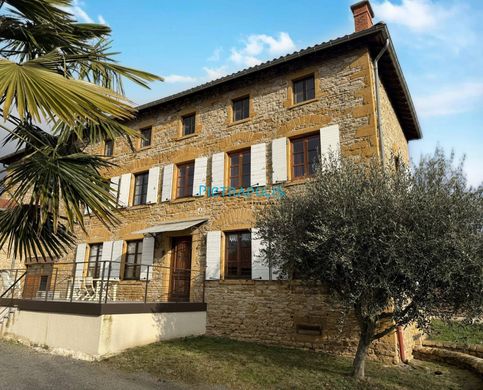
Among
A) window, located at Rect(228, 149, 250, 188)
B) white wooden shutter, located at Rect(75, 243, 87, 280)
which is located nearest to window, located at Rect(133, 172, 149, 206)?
white wooden shutter, located at Rect(75, 243, 87, 280)

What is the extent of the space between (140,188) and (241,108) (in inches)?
199

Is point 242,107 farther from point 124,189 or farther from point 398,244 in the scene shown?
point 398,244

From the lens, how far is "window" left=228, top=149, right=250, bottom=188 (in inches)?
440

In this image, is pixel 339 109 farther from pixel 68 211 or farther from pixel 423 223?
pixel 68 211

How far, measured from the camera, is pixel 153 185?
13.1 m

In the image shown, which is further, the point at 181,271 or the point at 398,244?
the point at 181,271

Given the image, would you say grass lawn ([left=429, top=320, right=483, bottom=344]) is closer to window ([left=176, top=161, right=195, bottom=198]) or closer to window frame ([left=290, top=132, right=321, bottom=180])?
window frame ([left=290, top=132, right=321, bottom=180])

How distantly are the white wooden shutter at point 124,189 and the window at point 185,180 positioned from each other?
2.36 metres

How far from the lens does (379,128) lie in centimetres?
910

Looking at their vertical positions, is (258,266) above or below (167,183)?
below

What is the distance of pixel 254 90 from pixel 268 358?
26.0 feet

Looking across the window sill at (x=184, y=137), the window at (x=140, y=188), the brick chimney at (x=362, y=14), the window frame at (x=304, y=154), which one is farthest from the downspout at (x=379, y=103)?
the window at (x=140, y=188)

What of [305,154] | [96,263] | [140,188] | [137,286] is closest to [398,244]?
[305,154]

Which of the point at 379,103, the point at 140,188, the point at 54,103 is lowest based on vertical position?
the point at 54,103
